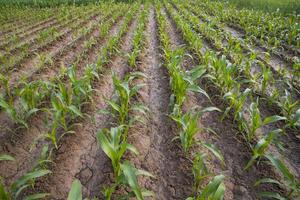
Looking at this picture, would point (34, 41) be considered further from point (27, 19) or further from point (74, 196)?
point (74, 196)

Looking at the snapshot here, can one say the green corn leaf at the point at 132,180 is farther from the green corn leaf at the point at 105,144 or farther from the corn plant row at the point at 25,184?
the corn plant row at the point at 25,184

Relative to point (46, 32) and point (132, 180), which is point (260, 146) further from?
point (46, 32)

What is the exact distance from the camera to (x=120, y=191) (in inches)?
86.7

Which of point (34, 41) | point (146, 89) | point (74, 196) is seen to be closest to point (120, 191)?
point (74, 196)

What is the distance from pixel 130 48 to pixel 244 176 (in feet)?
15.0

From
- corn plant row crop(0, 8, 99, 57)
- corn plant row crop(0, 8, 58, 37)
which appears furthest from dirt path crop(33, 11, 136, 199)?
corn plant row crop(0, 8, 58, 37)

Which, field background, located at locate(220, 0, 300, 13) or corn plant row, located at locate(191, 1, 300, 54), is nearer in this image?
corn plant row, located at locate(191, 1, 300, 54)

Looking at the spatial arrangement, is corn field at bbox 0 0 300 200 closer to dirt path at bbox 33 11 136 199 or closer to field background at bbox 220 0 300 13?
dirt path at bbox 33 11 136 199

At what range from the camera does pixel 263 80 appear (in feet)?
12.5

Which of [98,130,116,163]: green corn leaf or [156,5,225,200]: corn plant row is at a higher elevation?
[98,130,116,163]: green corn leaf

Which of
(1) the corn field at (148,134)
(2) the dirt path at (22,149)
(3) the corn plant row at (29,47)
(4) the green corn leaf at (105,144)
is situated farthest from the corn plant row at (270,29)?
(3) the corn plant row at (29,47)

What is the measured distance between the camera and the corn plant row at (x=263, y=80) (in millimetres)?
3184

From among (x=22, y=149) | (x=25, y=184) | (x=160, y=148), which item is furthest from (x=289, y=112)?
(x=22, y=149)

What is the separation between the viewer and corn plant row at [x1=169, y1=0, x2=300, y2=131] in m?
3.18
